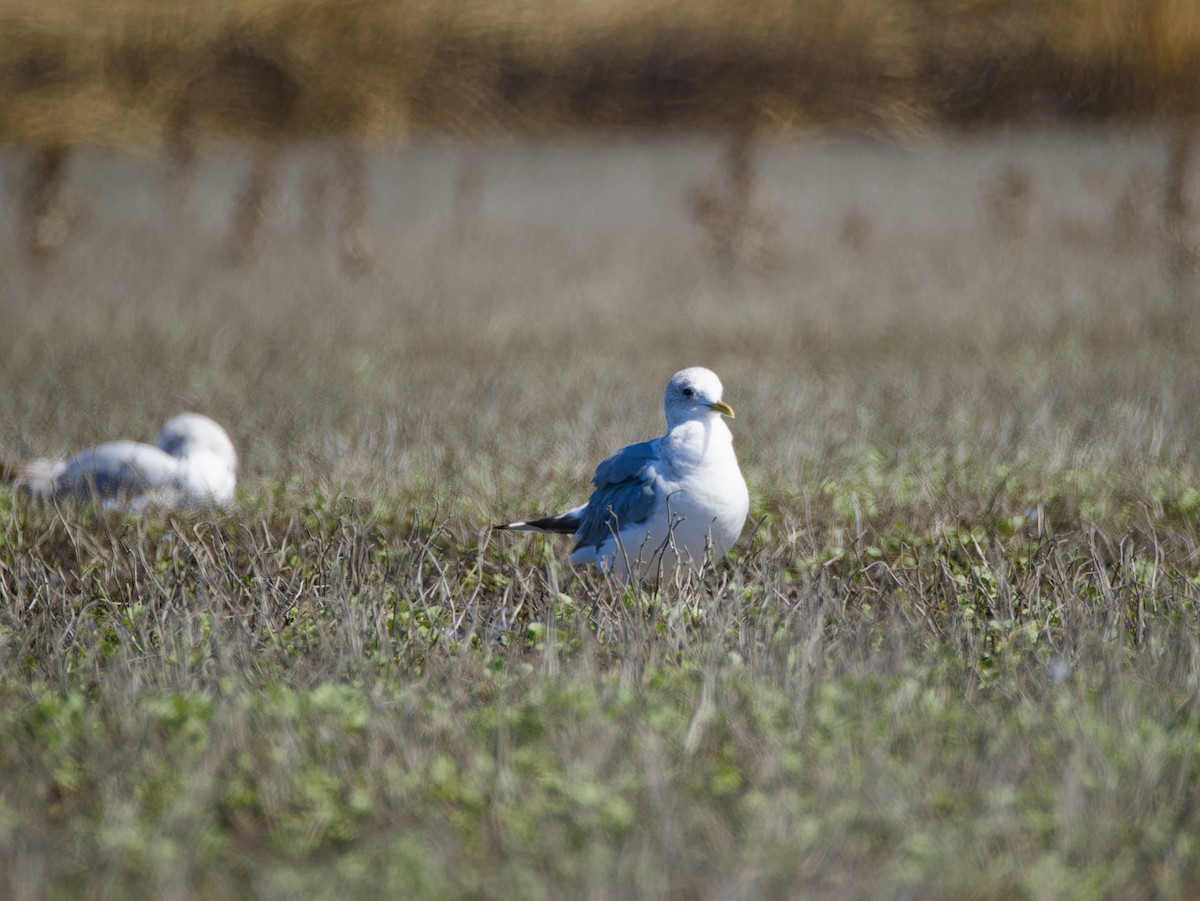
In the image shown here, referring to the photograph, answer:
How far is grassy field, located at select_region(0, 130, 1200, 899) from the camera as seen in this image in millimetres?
2793

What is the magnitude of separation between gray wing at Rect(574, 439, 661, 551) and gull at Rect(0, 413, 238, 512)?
1847 millimetres

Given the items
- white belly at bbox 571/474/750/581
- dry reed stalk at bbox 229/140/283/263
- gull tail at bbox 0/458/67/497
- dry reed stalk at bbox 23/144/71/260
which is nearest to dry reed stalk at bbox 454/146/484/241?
dry reed stalk at bbox 229/140/283/263

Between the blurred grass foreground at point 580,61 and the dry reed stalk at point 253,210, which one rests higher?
the blurred grass foreground at point 580,61

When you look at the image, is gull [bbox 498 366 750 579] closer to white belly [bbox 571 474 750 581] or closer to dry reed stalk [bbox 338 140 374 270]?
white belly [bbox 571 474 750 581]

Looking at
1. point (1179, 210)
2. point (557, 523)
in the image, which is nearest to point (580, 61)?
point (1179, 210)

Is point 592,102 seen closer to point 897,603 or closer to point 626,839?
point 897,603

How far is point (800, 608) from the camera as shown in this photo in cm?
416

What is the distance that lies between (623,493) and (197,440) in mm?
2603

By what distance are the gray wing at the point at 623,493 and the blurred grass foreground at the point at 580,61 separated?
12.4 m

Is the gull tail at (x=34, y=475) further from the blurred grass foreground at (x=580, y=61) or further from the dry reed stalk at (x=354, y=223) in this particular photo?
the blurred grass foreground at (x=580, y=61)

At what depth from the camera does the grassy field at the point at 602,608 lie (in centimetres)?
279

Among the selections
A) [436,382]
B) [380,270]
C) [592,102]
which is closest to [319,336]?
[436,382]

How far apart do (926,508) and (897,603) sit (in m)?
1.22

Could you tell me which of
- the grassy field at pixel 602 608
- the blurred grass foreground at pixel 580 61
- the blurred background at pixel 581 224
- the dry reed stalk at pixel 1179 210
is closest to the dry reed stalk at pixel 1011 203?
the blurred background at pixel 581 224
